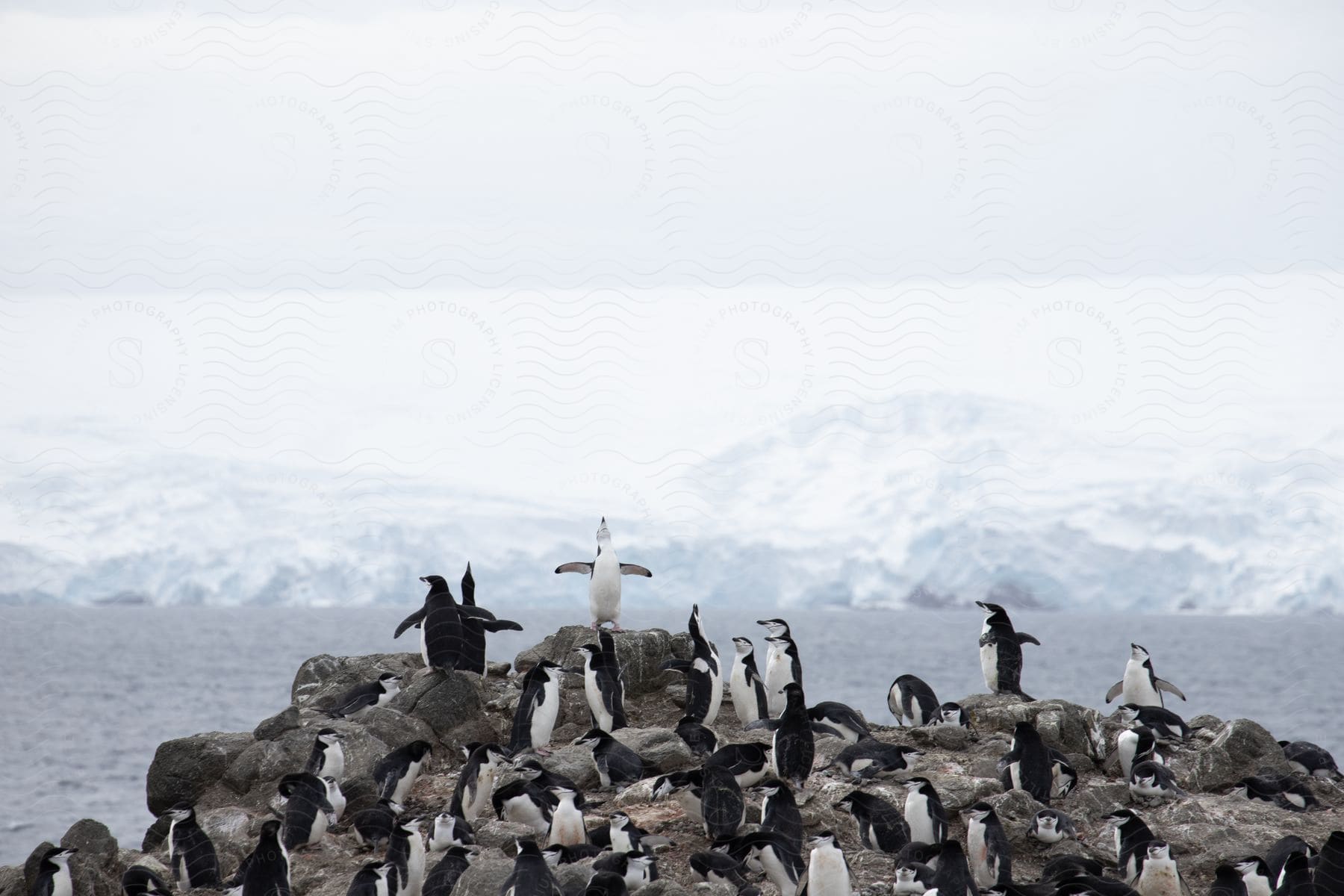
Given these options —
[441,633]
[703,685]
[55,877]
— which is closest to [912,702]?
[703,685]

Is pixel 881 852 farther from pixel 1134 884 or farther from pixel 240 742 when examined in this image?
pixel 240 742

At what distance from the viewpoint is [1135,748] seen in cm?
1220

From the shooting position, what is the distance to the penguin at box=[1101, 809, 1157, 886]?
975cm

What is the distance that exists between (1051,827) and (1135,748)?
2429 millimetres

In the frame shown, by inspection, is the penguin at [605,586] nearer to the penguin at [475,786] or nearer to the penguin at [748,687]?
the penguin at [748,687]

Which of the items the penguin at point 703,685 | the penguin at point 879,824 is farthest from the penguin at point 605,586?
the penguin at point 879,824

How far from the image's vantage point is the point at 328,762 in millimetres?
11266

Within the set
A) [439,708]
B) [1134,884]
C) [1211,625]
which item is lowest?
[1211,625]

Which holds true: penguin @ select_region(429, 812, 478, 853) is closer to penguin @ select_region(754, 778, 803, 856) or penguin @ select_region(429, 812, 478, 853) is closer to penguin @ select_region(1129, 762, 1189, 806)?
penguin @ select_region(754, 778, 803, 856)

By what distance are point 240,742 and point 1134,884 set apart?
8.32 meters

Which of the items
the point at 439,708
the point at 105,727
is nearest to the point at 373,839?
the point at 439,708

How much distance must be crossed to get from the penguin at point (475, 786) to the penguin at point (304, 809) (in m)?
1.06

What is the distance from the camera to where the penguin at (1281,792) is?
11.8m

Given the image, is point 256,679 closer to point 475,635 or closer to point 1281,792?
point 475,635
